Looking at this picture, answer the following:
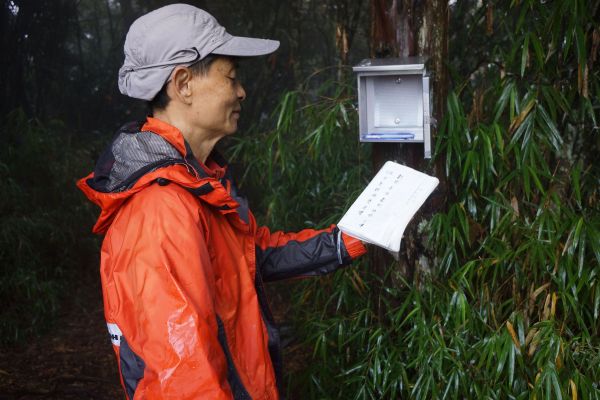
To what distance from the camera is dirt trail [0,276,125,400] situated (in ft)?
11.0

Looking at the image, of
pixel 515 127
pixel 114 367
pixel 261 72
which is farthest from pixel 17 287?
pixel 515 127

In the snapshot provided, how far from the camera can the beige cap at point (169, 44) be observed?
1.41 m

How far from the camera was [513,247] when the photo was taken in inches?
80.4

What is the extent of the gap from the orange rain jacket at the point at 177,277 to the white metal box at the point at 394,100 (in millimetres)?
528

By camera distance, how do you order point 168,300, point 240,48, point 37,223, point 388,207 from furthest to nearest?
point 37,223, point 388,207, point 240,48, point 168,300

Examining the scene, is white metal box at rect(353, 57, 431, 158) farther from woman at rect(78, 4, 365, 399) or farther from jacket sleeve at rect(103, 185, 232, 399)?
jacket sleeve at rect(103, 185, 232, 399)

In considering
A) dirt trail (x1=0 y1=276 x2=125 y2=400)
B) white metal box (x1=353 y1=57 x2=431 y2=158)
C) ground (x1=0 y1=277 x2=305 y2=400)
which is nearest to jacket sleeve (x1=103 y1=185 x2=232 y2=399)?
white metal box (x1=353 y1=57 x2=431 y2=158)

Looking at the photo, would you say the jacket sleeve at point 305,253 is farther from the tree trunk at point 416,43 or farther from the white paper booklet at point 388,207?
the tree trunk at point 416,43

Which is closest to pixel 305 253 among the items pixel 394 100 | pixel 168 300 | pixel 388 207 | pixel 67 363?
pixel 388 207

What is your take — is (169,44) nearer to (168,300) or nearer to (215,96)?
(215,96)

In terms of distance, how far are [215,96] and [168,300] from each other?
0.49 m

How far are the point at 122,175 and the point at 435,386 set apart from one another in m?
1.17

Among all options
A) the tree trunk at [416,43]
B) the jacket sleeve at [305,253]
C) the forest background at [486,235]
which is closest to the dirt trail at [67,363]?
the forest background at [486,235]

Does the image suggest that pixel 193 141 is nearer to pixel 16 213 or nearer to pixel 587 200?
pixel 587 200
